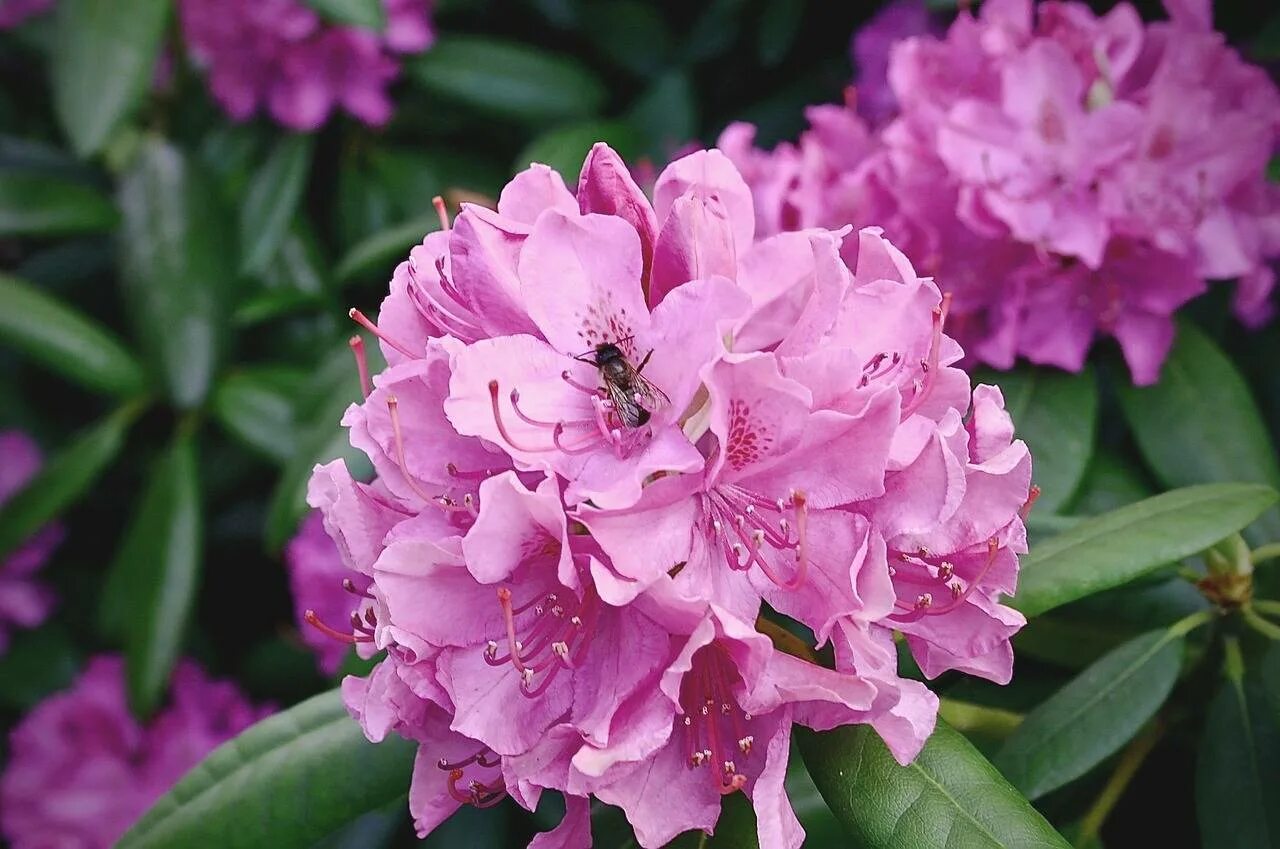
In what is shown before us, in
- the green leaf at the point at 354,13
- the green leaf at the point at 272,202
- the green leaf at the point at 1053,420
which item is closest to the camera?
the green leaf at the point at 1053,420

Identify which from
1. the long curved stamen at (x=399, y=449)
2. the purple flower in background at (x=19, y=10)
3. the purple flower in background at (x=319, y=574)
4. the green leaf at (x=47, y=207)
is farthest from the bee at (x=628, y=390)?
the purple flower in background at (x=19, y=10)

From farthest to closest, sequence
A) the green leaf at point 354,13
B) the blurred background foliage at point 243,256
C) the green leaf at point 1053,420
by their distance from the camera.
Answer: the blurred background foliage at point 243,256
the green leaf at point 354,13
the green leaf at point 1053,420

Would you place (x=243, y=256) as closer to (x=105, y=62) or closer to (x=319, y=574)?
(x=105, y=62)

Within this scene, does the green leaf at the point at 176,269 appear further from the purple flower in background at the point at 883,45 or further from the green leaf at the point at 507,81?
the purple flower in background at the point at 883,45

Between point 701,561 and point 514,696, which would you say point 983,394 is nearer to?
point 701,561

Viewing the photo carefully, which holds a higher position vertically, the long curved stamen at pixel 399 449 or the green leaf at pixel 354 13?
the long curved stamen at pixel 399 449

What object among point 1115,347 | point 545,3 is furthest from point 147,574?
point 1115,347

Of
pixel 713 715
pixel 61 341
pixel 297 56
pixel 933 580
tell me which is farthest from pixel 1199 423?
→ pixel 61 341

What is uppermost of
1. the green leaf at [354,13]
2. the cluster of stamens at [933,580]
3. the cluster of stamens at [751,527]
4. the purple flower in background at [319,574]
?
the cluster of stamens at [751,527]
